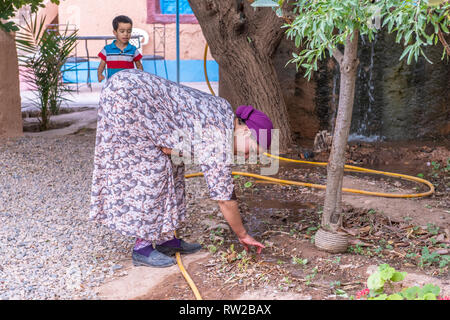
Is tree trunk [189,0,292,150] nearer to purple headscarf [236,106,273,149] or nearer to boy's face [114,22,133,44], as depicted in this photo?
boy's face [114,22,133,44]

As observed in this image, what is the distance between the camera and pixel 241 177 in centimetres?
498

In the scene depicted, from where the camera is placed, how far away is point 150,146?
2812mm

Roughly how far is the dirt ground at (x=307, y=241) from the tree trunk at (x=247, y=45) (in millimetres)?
907

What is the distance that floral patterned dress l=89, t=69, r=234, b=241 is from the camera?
271cm

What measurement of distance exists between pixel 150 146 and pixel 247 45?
9.92 ft

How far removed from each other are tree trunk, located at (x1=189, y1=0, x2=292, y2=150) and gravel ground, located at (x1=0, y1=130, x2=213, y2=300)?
4.77ft

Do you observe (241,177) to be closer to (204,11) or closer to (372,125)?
(204,11)

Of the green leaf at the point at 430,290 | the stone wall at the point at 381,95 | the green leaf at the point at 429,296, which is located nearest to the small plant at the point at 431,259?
the green leaf at the point at 430,290

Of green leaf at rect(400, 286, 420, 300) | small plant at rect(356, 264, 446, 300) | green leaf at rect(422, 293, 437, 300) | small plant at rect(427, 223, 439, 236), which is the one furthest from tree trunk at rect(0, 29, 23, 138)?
green leaf at rect(422, 293, 437, 300)

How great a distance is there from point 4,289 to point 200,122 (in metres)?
1.36

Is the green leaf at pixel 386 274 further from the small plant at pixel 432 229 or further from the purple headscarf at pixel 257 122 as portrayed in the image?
the small plant at pixel 432 229

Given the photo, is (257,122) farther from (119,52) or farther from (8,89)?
(8,89)

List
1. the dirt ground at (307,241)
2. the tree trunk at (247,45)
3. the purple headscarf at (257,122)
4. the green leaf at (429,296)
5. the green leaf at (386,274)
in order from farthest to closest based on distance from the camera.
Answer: the tree trunk at (247,45), the dirt ground at (307,241), the purple headscarf at (257,122), the green leaf at (386,274), the green leaf at (429,296)

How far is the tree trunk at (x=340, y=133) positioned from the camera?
10.4 ft
